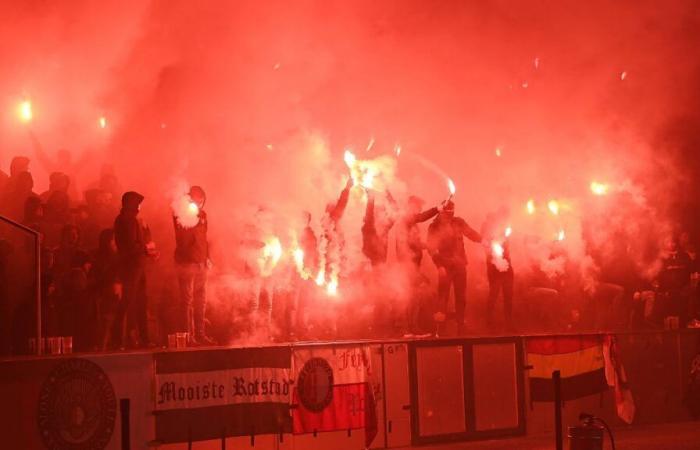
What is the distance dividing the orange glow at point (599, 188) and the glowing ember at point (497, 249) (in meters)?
4.20

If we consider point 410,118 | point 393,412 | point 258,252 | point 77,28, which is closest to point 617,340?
point 393,412

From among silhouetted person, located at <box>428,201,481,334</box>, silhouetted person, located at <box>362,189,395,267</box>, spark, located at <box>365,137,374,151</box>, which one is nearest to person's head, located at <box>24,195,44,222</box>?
silhouetted person, located at <box>362,189,395,267</box>

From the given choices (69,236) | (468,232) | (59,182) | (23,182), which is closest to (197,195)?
(69,236)

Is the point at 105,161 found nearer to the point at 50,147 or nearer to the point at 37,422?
the point at 50,147

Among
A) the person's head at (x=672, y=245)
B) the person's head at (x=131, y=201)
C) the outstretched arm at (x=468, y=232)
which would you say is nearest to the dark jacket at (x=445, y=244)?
the outstretched arm at (x=468, y=232)

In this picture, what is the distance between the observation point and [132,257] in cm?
1123

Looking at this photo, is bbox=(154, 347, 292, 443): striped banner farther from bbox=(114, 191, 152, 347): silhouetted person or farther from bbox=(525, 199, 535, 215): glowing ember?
bbox=(525, 199, 535, 215): glowing ember

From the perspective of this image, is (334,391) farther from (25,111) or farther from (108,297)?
(25,111)

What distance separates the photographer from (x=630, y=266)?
17.0 metres

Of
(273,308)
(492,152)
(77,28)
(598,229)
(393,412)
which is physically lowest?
(393,412)

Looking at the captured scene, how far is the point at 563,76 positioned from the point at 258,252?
7.99 meters

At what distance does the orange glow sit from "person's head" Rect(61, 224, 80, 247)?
32.0ft

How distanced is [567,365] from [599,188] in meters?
5.69

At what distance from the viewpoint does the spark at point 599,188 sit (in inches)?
710
